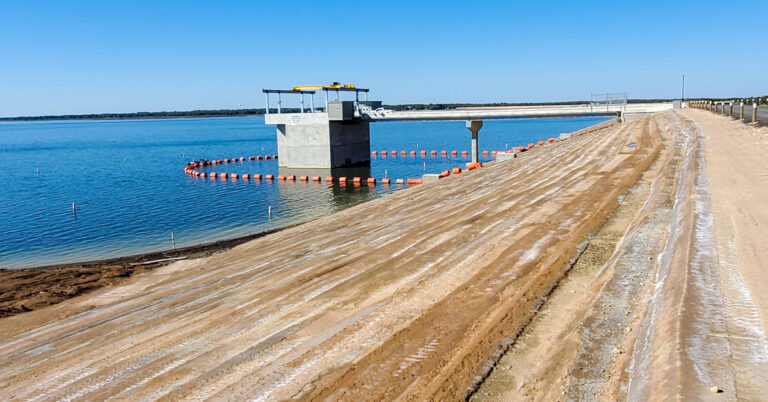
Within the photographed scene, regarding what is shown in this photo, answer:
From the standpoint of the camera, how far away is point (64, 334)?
1013 centimetres

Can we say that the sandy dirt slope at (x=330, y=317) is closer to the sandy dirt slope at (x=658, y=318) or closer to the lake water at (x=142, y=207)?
the sandy dirt slope at (x=658, y=318)

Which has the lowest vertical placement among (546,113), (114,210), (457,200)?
(114,210)

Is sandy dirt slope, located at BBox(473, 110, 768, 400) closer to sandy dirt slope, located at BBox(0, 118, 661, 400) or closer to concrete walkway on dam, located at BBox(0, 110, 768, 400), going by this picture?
concrete walkway on dam, located at BBox(0, 110, 768, 400)

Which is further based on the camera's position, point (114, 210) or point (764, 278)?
point (114, 210)

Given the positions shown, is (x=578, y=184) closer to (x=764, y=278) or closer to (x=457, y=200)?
(x=457, y=200)

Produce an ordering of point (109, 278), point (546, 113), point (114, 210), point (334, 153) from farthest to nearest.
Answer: point (334, 153)
point (546, 113)
point (114, 210)
point (109, 278)

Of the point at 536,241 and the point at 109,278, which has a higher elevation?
the point at 536,241

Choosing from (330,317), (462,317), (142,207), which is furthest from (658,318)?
(142,207)

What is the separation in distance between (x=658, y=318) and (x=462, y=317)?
2.43 meters

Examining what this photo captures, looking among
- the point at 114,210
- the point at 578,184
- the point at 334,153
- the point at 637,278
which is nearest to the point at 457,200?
the point at 578,184

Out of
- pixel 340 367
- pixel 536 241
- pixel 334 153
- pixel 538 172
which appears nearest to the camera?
pixel 340 367

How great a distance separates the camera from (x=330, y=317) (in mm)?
8094

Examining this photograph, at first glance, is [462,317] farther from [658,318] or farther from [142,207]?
[142,207]

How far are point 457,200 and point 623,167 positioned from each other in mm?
6633
